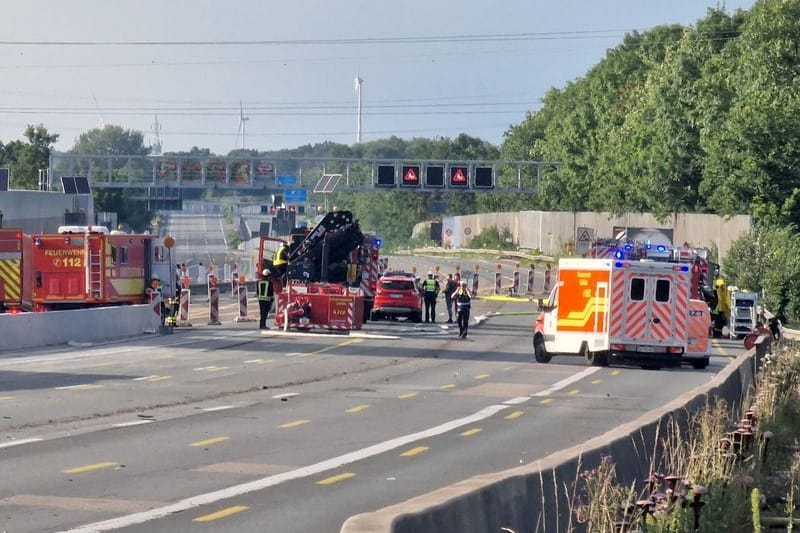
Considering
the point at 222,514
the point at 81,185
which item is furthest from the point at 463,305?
the point at 81,185

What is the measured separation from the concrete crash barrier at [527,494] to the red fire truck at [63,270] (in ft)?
93.0

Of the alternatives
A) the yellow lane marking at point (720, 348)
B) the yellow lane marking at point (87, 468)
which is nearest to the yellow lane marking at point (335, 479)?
the yellow lane marking at point (87, 468)

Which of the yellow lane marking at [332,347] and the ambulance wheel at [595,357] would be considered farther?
the yellow lane marking at [332,347]

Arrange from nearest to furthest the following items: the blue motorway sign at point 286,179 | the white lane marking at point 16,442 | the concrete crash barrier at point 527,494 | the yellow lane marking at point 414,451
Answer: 1. the concrete crash barrier at point 527,494
2. the white lane marking at point 16,442
3. the yellow lane marking at point 414,451
4. the blue motorway sign at point 286,179

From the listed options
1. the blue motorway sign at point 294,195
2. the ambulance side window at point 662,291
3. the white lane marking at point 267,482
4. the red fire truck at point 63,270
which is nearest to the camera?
the white lane marking at point 267,482

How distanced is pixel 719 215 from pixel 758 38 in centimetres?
1327

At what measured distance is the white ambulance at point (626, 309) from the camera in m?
30.3

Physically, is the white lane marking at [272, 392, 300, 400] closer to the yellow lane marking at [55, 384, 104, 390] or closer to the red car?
the yellow lane marking at [55, 384, 104, 390]

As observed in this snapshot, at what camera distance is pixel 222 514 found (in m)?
11.8

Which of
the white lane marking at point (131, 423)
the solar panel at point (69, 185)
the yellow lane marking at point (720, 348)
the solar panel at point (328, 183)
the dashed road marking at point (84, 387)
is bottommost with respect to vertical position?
the yellow lane marking at point (720, 348)

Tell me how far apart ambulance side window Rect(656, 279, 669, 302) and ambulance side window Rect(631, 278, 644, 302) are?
35cm

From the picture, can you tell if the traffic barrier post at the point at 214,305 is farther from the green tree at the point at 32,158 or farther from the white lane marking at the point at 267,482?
the green tree at the point at 32,158

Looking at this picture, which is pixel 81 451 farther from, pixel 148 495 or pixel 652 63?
pixel 652 63

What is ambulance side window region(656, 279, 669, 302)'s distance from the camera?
3042 centimetres
